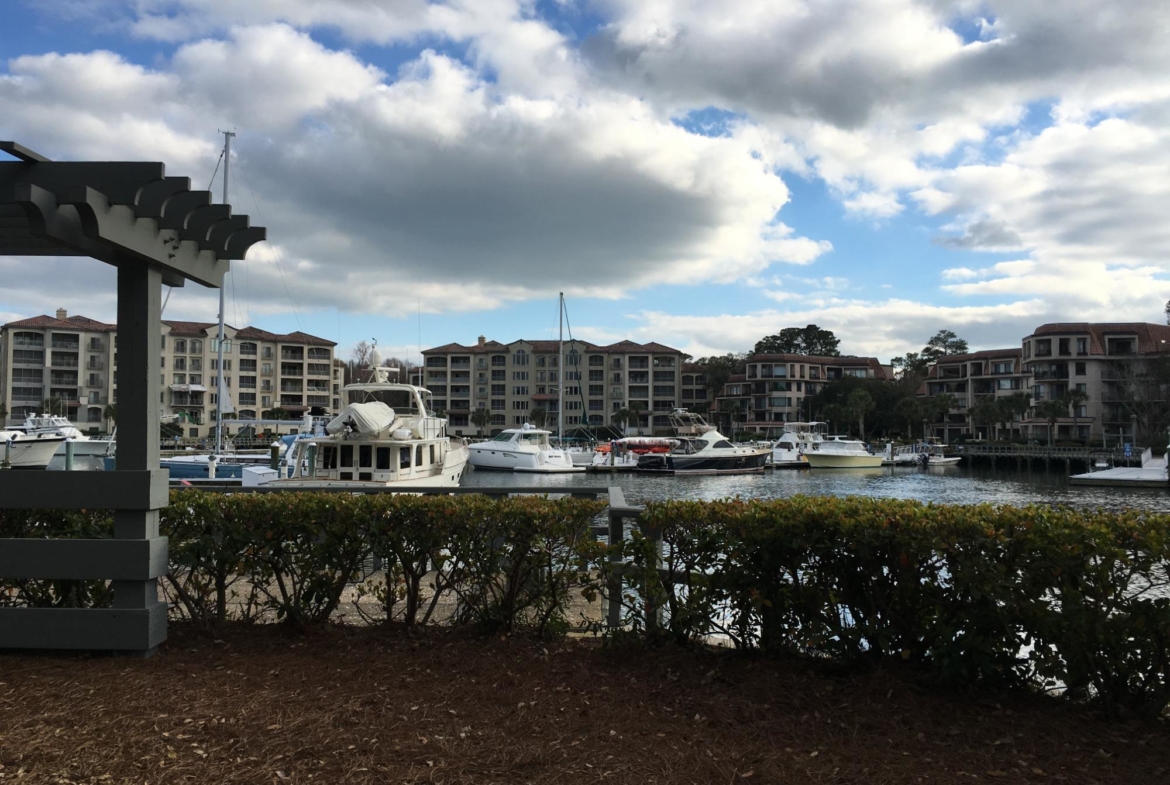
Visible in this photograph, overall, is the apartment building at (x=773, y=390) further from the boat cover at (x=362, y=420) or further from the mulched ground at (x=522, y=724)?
the mulched ground at (x=522, y=724)

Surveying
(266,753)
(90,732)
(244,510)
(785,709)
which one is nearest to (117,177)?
(244,510)

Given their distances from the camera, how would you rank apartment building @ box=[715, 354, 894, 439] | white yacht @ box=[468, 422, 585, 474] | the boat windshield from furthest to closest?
1. apartment building @ box=[715, 354, 894, 439]
2. white yacht @ box=[468, 422, 585, 474]
3. the boat windshield

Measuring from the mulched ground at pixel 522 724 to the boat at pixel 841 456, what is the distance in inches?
2344

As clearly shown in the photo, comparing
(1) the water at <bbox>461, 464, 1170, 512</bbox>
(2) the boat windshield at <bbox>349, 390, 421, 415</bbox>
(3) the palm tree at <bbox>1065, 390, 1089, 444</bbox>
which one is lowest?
(1) the water at <bbox>461, 464, 1170, 512</bbox>

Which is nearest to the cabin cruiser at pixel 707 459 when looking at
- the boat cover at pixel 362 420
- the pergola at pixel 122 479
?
the boat cover at pixel 362 420

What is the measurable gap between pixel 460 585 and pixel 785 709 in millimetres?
2152

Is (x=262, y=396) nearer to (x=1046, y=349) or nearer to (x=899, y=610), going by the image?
(x=1046, y=349)

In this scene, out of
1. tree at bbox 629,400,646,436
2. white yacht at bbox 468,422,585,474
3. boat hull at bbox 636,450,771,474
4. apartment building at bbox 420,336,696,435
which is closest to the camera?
white yacht at bbox 468,422,585,474

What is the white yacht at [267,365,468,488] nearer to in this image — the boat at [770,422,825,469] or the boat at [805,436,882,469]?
the boat at [770,422,825,469]

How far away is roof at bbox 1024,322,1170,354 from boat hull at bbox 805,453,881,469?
29253 millimetres

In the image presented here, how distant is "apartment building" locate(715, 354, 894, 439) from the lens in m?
96.5

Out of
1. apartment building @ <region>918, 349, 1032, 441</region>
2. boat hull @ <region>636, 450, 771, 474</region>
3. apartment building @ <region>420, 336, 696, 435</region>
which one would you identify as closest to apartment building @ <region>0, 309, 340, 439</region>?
apartment building @ <region>420, 336, 696, 435</region>

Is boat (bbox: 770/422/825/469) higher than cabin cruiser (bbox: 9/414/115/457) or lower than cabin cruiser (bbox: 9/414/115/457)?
lower

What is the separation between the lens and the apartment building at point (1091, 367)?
74.3m
